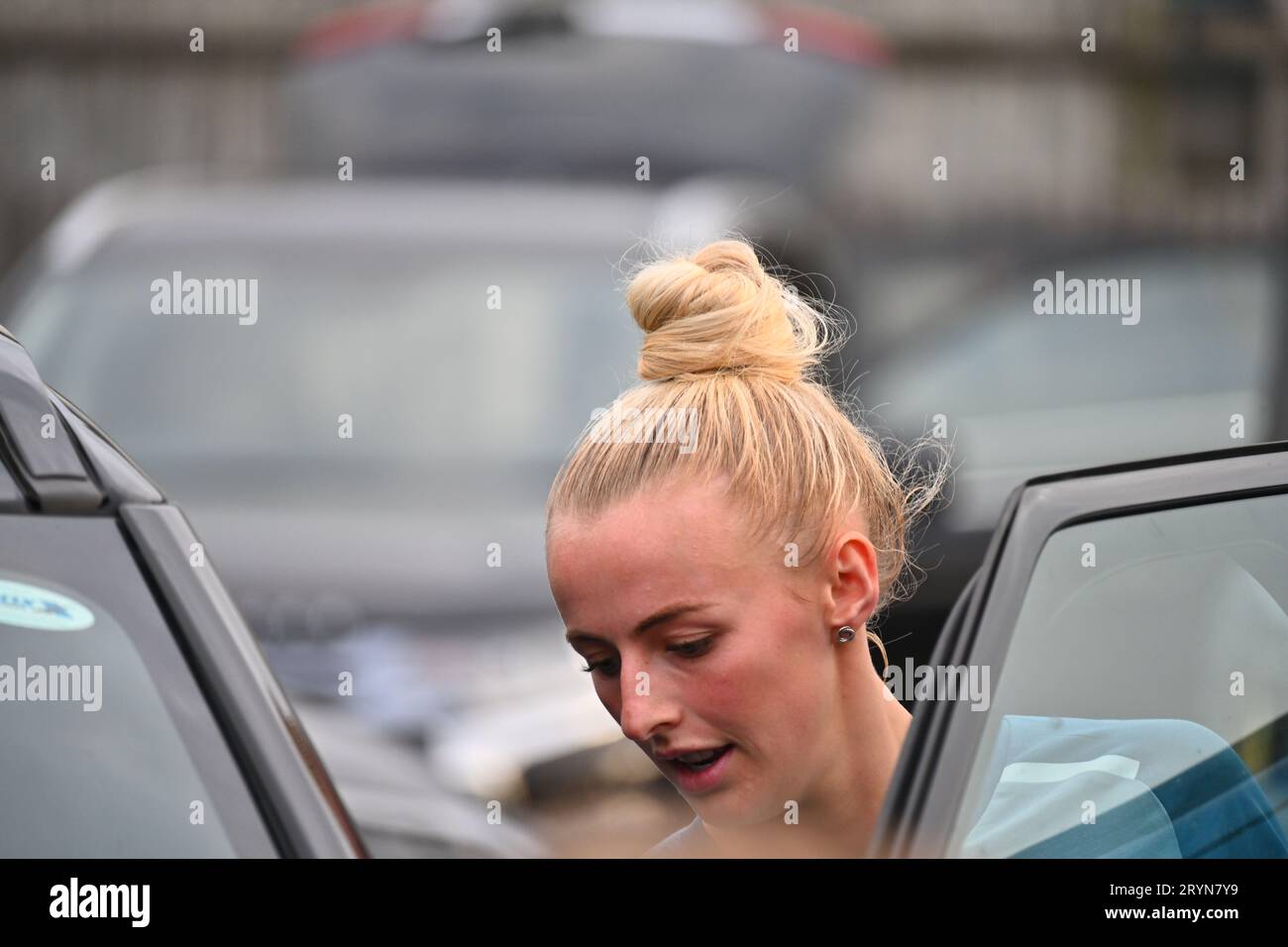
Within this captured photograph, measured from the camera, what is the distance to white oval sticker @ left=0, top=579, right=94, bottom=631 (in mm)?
1676

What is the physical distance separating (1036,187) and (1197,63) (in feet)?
4.80

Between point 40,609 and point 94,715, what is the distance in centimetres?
12

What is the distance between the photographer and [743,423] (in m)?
2.00

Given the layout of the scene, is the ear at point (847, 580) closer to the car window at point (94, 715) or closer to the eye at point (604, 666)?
the eye at point (604, 666)

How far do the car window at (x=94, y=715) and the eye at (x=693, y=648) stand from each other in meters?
0.54

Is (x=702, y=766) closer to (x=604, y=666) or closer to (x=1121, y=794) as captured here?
(x=604, y=666)

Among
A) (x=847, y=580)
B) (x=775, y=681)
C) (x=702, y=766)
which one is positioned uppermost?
(x=847, y=580)

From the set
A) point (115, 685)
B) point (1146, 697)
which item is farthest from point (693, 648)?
point (115, 685)

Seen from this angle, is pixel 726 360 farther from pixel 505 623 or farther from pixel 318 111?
pixel 318 111

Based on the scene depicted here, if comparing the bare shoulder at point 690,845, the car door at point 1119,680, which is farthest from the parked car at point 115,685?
the car door at point 1119,680

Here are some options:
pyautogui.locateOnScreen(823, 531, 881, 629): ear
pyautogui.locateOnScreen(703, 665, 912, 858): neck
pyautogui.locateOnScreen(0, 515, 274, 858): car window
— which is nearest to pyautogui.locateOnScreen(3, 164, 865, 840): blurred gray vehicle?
pyautogui.locateOnScreen(703, 665, 912, 858): neck

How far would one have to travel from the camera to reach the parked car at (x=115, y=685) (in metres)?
1.64

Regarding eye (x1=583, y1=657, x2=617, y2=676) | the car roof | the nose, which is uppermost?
the car roof

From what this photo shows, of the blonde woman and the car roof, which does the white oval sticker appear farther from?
→ the car roof
